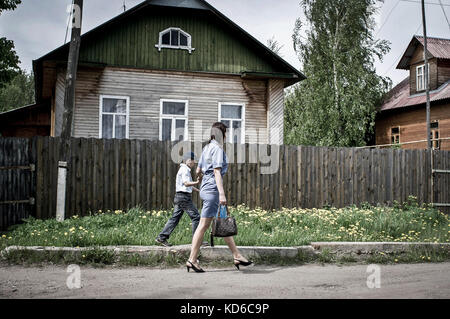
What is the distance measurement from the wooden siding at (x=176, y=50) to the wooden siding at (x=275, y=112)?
686 mm

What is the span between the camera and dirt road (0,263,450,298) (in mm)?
4859

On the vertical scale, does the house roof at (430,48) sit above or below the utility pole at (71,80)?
above

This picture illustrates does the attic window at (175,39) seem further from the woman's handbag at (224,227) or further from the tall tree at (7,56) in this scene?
the woman's handbag at (224,227)

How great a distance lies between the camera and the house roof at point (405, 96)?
81.5 feet

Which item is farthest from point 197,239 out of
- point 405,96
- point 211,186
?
point 405,96

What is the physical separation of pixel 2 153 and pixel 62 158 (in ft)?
4.02

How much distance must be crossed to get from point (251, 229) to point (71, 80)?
483 centimetres

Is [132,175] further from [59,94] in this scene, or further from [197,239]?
[59,94]

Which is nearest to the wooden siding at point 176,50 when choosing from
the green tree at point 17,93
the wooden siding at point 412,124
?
the wooden siding at point 412,124

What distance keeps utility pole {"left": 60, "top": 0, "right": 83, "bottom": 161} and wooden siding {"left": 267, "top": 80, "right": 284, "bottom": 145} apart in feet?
32.5

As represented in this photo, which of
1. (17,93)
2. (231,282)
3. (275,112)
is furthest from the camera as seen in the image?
(17,93)

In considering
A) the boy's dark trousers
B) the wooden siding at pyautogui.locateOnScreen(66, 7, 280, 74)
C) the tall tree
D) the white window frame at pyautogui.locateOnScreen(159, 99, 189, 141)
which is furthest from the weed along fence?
the tall tree

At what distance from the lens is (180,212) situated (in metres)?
7.33
